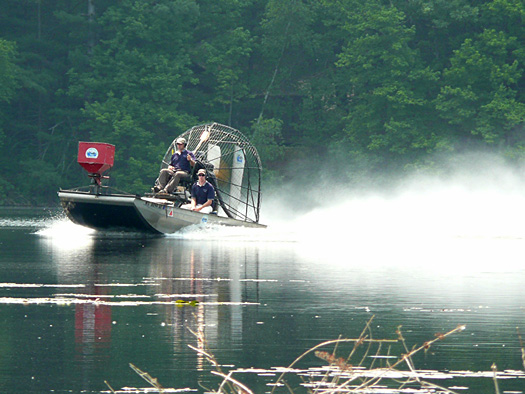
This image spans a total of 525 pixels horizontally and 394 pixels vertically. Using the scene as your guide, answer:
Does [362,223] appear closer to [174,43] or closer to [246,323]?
[174,43]

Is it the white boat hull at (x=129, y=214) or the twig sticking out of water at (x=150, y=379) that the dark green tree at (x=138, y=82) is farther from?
the twig sticking out of water at (x=150, y=379)

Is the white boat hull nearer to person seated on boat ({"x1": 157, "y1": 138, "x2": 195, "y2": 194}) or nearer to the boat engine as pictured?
the boat engine

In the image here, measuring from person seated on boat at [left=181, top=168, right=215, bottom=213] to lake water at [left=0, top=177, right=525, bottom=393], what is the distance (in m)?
1.60

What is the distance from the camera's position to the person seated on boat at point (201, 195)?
3061 centimetres

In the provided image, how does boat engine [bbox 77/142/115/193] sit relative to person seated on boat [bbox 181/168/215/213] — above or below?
above

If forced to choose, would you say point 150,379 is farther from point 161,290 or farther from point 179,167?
point 179,167

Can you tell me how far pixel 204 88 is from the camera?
68.0 metres

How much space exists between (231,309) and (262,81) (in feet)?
173

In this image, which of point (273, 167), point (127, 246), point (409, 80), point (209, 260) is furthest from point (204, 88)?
point (209, 260)

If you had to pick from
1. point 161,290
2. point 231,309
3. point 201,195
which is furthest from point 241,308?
point 201,195

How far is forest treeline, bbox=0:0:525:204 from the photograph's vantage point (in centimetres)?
5788

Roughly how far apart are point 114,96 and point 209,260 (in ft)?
145

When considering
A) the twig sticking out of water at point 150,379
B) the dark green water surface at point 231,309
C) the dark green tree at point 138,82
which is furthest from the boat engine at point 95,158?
the dark green tree at point 138,82

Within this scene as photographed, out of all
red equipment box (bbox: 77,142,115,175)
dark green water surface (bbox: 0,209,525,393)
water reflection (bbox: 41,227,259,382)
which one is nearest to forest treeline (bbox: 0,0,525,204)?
red equipment box (bbox: 77,142,115,175)
